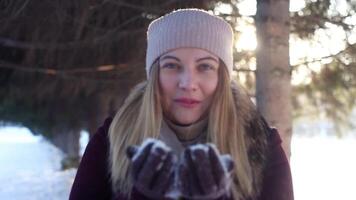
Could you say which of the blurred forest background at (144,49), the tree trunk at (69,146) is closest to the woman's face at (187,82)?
the blurred forest background at (144,49)

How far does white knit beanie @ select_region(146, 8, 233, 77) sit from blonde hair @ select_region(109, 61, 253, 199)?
7cm

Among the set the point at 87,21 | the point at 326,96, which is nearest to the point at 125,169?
the point at 87,21

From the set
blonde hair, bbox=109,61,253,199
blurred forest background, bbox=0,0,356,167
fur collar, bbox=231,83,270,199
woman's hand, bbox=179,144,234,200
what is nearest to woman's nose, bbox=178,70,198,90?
blonde hair, bbox=109,61,253,199

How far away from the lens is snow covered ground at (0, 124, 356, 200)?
8.68 m

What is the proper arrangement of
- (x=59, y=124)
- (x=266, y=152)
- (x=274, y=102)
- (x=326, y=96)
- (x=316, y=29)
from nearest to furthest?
(x=266, y=152), (x=274, y=102), (x=316, y=29), (x=326, y=96), (x=59, y=124)

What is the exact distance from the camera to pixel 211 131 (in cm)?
230

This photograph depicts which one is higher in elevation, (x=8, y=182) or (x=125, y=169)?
(x=125, y=169)

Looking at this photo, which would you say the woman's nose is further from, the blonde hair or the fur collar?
the fur collar

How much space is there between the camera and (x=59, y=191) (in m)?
8.84

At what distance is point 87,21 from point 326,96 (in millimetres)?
2877

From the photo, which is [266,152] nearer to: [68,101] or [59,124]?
[68,101]

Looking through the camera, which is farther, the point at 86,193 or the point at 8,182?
the point at 8,182

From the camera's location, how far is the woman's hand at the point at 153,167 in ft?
6.28

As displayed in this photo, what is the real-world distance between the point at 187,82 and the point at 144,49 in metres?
4.01
